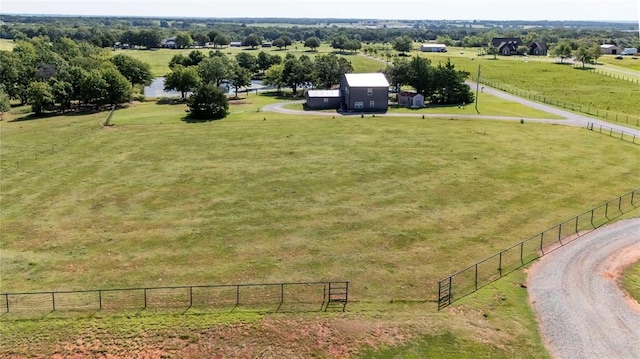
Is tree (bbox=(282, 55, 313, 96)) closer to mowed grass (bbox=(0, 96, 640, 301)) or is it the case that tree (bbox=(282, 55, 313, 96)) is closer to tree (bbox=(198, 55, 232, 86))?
tree (bbox=(198, 55, 232, 86))

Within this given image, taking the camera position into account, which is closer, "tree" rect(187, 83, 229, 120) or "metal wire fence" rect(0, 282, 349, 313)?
"metal wire fence" rect(0, 282, 349, 313)

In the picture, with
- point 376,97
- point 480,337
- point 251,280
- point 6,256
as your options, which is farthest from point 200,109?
point 480,337

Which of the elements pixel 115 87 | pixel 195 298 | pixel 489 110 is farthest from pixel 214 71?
pixel 195 298

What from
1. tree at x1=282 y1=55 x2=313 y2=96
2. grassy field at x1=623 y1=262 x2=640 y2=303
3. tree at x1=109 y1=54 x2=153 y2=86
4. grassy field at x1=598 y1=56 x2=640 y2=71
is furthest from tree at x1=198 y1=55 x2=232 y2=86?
grassy field at x1=598 y1=56 x2=640 y2=71

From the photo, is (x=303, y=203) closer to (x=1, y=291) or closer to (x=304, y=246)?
(x=304, y=246)

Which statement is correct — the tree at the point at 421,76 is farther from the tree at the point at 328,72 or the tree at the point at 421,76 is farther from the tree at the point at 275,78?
the tree at the point at 275,78

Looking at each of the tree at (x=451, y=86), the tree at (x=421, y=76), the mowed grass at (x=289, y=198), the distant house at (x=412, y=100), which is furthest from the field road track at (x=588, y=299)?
the tree at (x=421, y=76)
